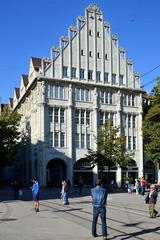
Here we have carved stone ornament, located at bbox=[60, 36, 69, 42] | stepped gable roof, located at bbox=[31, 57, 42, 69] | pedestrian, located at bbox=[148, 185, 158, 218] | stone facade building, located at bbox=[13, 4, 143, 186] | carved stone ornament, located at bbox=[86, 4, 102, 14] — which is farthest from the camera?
carved stone ornament, located at bbox=[86, 4, 102, 14]

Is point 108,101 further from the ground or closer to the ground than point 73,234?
further from the ground

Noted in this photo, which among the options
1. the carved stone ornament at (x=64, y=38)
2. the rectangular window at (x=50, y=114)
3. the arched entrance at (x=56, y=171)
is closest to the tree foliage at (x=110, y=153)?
the rectangular window at (x=50, y=114)

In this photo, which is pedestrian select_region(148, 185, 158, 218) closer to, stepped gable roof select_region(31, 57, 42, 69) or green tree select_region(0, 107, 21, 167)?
green tree select_region(0, 107, 21, 167)

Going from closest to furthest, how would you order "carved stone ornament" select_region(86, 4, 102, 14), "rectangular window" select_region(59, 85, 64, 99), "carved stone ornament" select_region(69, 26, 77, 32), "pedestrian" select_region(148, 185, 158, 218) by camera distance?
"pedestrian" select_region(148, 185, 158, 218) < "rectangular window" select_region(59, 85, 64, 99) < "carved stone ornament" select_region(69, 26, 77, 32) < "carved stone ornament" select_region(86, 4, 102, 14)

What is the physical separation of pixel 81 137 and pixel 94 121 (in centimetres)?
339

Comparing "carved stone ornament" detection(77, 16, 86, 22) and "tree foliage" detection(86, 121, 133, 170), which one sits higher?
"carved stone ornament" detection(77, 16, 86, 22)

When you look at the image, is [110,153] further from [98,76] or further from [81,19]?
[81,19]

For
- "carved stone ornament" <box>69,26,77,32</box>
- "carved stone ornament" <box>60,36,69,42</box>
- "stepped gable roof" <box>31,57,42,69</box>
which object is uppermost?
"carved stone ornament" <box>69,26,77,32</box>

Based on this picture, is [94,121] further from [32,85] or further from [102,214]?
[102,214]

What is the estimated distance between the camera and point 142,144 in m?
75.3

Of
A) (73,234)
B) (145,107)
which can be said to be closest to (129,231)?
(73,234)

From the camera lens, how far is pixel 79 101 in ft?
232

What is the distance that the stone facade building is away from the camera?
67.6m

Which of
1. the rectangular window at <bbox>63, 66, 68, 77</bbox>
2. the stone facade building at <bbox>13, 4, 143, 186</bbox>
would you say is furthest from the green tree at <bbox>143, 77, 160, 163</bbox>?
the rectangular window at <bbox>63, 66, 68, 77</bbox>
